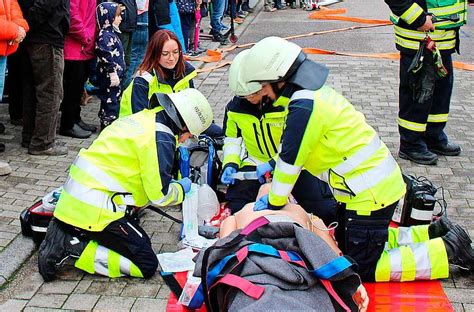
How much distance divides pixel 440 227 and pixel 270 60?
Result: 1503 mm

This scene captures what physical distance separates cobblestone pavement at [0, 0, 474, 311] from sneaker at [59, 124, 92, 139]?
0.25 feet

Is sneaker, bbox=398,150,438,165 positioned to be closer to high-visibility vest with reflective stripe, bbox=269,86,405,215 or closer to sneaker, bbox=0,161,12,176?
high-visibility vest with reflective stripe, bbox=269,86,405,215

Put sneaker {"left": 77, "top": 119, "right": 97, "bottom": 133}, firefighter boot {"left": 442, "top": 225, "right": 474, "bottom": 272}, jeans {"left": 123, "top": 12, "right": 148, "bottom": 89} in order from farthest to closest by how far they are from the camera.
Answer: jeans {"left": 123, "top": 12, "right": 148, "bottom": 89}
sneaker {"left": 77, "top": 119, "right": 97, "bottom": 133}
firefighter boot {"left": 442, "top": 225, "right": 474, "bottom": 272}

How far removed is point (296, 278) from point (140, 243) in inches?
49.2

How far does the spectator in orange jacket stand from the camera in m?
5.19

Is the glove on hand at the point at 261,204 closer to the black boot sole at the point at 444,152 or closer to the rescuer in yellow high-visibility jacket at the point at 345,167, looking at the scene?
the rescuer in yellow high-visibility jacket at the point at 345,167

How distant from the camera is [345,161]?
11.8 feet

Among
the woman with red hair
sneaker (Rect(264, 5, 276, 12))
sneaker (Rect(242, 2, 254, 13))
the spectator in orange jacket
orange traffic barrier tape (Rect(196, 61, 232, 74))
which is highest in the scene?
the spectator in orange jacket

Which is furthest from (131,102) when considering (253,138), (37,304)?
(37,304)

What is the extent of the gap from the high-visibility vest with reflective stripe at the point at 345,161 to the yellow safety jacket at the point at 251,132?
611mm

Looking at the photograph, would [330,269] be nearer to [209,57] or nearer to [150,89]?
[150,89]

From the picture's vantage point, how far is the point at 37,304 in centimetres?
360

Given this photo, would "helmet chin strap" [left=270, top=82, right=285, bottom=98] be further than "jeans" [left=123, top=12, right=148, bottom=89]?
No

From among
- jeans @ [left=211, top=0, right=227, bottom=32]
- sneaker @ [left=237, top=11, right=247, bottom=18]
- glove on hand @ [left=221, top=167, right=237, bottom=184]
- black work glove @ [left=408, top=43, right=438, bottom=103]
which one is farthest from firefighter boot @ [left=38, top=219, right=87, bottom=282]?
sneaker @ [left=237, top=11, right=247, bottom=18]
